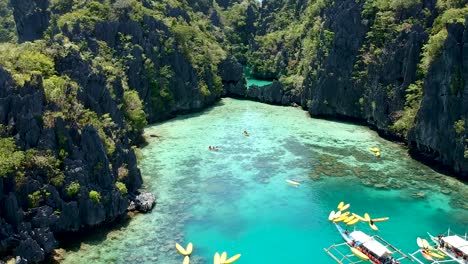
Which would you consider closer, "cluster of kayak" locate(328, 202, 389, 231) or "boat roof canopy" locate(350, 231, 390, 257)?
"boat roof canopy" locate(350, 231, 390, 257)

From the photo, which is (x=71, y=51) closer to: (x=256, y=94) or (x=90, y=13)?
(x=90, y=13)

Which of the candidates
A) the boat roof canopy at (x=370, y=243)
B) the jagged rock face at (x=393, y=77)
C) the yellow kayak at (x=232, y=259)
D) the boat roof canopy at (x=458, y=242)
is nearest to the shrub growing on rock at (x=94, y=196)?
the yellow kayak at (x=232, y=259)

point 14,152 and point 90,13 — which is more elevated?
point 90,13

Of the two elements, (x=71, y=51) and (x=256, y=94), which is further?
(x=256, y=94)

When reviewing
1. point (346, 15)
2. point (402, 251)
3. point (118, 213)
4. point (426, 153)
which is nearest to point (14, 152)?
point (118, 213)

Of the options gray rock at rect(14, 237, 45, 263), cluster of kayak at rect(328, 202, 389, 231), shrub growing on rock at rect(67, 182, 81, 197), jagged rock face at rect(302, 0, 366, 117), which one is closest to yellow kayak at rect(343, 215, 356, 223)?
cluster of kayak at rect(328, 202, 389, 231)

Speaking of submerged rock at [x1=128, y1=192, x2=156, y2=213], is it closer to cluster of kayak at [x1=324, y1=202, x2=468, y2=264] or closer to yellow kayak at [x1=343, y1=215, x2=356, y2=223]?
cluster of kayak at [x1=324, y1=202, x2=468, y2=264]

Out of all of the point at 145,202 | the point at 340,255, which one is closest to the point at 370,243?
the point at 340,255
